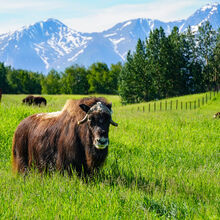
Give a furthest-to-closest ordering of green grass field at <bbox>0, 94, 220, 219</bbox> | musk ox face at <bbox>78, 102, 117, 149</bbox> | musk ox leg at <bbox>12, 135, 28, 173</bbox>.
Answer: musk ox leg at <bbox>12, 135, 28, 173</bbox>, musk ox face at <bbox>78, 102, 117, 149</bbox>, green grass field at <bbox>0, 94, 220, 219</bbox>

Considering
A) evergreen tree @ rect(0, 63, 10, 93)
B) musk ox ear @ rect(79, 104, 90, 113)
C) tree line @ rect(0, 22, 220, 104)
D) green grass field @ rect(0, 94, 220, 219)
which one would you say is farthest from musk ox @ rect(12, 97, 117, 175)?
evergreen tree @ rect(0, 63, 10, 93)

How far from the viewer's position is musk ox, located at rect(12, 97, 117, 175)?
222 inches

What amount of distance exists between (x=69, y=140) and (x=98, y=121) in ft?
2.60

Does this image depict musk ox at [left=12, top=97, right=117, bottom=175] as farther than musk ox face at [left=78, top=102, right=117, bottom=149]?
Yes

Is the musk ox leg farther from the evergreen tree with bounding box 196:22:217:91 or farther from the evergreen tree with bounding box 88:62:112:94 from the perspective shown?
the evergreen tree with bounding box 88:62:112:94

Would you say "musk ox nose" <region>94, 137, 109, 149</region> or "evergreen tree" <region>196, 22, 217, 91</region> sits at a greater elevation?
"evergreen tree" <region>196, 22, 217, 91</region>

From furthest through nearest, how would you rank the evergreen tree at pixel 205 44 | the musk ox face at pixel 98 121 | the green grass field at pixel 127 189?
the evergreen tree at pixel 205 44 < the musk ox face at pixel 98 121 < the green grass field at pixel 127 189

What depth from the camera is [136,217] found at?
3.89 meters

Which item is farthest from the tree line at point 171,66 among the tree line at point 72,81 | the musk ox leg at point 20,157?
the musk ox leg at point 20,157

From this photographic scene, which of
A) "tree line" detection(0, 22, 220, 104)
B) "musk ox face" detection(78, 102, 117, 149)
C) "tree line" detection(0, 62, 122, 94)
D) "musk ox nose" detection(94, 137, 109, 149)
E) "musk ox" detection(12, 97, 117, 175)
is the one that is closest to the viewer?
"musk ox nose" detection(94, 137, 109, 149)

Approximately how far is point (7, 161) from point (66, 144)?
2658mm

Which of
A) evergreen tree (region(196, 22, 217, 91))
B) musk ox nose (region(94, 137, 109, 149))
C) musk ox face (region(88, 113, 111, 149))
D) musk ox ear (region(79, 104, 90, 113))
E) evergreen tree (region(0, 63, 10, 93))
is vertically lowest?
evergreen tree (region(0, 63, 10, 93))

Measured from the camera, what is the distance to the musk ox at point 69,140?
18.5 feet

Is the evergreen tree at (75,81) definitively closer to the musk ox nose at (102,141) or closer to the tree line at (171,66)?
the tree line at (171,66)
